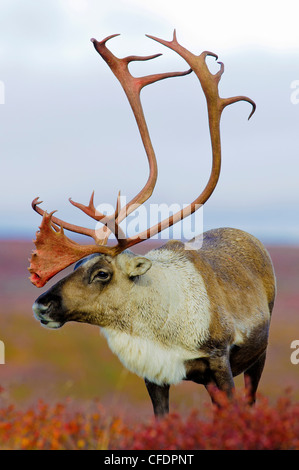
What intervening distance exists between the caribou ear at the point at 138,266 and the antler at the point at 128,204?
23 centimetres

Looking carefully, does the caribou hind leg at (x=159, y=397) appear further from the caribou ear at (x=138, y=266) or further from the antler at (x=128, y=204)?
the antler at (x=128, y=204)

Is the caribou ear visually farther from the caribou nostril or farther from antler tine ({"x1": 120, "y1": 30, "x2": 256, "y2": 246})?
the caribou nostril

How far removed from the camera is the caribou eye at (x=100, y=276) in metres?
6.73

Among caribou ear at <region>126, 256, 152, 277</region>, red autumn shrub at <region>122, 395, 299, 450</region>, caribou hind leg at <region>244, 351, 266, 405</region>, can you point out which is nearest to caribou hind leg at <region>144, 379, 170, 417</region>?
caribou ear at <region>126, 256, 152, 277</region>

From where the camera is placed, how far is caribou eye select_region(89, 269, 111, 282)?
22.1ft

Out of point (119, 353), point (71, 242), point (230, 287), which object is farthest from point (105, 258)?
point (230, 287)

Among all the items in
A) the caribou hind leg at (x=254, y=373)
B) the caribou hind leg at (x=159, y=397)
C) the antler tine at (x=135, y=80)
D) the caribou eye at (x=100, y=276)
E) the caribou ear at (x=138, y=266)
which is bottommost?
the caribou hind leg at (x=254, y=373)

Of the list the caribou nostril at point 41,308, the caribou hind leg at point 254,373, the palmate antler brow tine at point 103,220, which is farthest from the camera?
the caribou hind leg at point 254,373

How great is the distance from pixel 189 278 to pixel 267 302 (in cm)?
154

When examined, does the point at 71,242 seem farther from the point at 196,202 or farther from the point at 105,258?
the point at 196,202

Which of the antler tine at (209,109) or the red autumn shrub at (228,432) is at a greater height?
the antler tine at (209,109)

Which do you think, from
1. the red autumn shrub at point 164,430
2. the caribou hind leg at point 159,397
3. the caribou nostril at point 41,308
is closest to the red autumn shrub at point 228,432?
the red autumn shrub at point 164,430

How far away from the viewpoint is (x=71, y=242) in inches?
269
